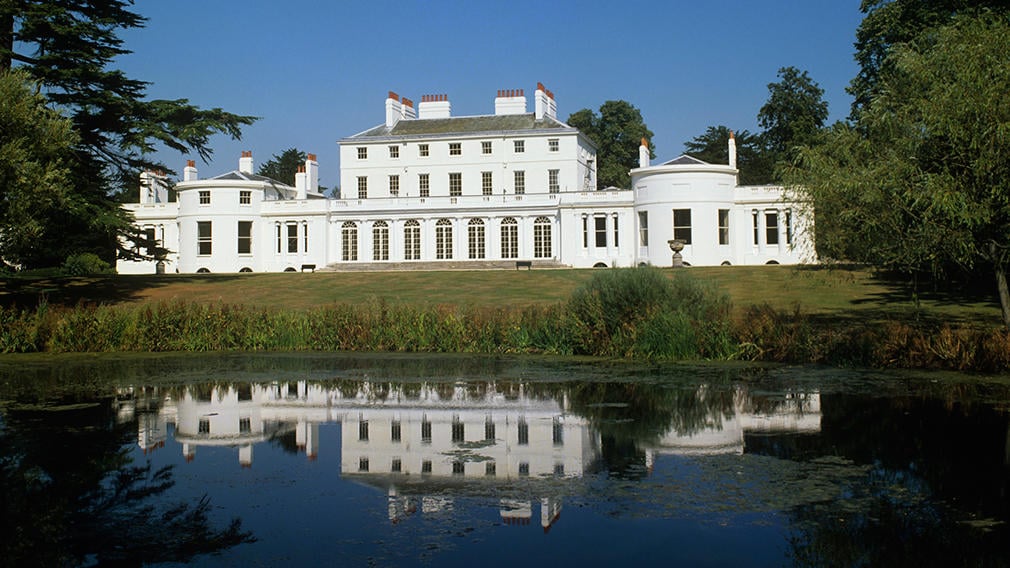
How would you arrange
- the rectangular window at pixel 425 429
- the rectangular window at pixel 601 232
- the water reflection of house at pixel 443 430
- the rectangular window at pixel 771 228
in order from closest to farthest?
the water reflection of house at pixel 443 430 < the rectangular window at pixel 425 429 < the rectangular window at pixel 771 228 < the rectangular window at pixel 601 232

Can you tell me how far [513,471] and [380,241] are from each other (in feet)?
142

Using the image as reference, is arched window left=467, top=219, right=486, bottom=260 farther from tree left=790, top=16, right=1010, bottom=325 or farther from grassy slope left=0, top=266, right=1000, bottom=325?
tree left=790, top=16, right=1010, bottom=325

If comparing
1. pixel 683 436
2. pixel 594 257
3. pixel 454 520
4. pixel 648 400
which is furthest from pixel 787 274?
pixel 454 520

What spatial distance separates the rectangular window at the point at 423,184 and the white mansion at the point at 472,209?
0.19 feet

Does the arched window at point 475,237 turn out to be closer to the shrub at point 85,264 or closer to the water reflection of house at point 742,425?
the shrub at point 85,264

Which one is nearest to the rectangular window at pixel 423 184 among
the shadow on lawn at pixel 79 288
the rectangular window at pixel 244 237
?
the rectangular window at pixel 244 237

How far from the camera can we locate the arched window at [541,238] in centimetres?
5009

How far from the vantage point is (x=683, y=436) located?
1105cm

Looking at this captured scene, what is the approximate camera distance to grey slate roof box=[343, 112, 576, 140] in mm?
54656

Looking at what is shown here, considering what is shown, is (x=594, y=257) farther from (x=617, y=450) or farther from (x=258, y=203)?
(x=617, y=450)

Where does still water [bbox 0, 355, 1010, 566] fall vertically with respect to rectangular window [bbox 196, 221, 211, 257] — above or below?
below

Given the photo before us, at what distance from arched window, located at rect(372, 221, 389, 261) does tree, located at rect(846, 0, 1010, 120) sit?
24.9m

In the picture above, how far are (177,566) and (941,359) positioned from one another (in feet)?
45.9

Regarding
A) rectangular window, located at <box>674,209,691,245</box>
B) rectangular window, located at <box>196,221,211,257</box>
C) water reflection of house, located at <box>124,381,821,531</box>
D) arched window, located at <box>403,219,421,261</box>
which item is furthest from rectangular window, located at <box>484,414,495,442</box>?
rectangular window, located at <box>196,221,211,257</box>
